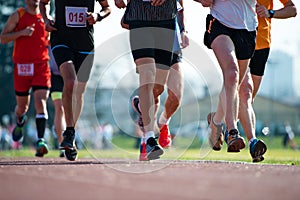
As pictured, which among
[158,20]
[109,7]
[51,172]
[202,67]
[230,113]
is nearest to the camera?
[51,172]

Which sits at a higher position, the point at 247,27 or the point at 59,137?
the point at 247,27

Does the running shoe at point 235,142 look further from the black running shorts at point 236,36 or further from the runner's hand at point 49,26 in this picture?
the runner's hand at point 49,26

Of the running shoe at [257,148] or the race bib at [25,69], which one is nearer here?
the running shoe at [257,148]

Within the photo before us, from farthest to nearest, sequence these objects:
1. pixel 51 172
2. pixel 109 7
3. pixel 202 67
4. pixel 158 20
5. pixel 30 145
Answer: pixel 30 145 → pixel 202 67 → pixel 109 7 → pixel 158 20 → pixel 51 172

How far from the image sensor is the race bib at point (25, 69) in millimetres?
10883

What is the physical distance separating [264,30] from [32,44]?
3.76 metres

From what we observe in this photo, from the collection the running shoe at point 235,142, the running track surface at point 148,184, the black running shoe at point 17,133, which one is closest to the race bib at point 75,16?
the running shoe at point 235,142

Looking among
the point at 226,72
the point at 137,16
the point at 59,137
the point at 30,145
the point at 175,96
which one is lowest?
the point at 30,145

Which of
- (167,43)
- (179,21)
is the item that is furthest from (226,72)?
(179,21)

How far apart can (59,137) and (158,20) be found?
3679mm

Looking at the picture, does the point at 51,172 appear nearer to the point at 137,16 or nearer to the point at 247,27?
the point at 137,16

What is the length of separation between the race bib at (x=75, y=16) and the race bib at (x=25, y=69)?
2392 millimetres

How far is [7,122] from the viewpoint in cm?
5241

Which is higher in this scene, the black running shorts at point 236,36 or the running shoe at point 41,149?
the black running shorts at point 236,36
